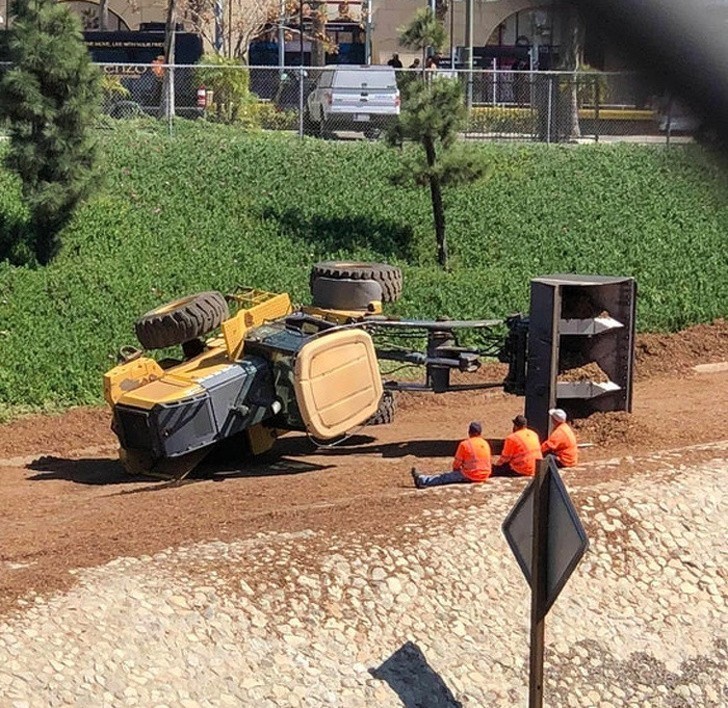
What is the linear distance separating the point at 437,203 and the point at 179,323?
1017 cm

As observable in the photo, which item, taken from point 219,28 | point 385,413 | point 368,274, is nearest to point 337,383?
point 368,274

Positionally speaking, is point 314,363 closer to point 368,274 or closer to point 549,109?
point 368,274

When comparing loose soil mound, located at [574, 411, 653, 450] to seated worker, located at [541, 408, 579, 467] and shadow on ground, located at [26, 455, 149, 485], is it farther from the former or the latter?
shadow on ground, located at [26, 455, 149, 485]

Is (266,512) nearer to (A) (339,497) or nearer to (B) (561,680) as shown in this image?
(A) (339,497)

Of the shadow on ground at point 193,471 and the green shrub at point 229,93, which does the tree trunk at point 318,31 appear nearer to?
the green shrub at point 229,93

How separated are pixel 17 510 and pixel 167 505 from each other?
1.53m

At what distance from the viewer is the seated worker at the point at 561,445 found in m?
11.8

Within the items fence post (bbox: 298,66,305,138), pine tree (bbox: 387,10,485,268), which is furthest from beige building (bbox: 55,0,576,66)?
fence post (bbox: 298,66,305,138)

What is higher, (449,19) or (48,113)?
(449,19)

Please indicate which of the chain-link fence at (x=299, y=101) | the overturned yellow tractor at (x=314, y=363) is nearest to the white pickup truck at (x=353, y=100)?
the chain-link fence at (x=299, y=101)

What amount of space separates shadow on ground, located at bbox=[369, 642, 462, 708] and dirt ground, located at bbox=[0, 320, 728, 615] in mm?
1317

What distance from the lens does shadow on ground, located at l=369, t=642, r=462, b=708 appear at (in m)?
8.58

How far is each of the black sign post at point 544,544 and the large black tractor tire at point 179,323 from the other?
5.37 m

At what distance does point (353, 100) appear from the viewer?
2969cm
